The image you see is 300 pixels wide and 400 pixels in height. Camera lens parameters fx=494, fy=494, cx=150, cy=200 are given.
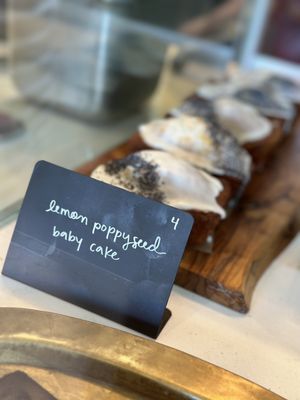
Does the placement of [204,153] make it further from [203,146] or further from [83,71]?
[83,71]

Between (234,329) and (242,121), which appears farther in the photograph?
(242,121)

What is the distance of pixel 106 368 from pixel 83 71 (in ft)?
3.29

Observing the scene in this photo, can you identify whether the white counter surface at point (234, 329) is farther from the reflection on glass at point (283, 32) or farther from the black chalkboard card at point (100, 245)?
the reflection on glass at point (283, 32)

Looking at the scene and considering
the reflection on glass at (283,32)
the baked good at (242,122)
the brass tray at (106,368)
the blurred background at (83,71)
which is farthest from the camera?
the reflection on glass at (283,32)

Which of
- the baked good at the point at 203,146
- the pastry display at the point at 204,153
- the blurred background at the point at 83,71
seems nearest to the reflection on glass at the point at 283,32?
the blurred background at the point at 83,71

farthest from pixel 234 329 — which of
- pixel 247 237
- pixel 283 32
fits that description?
pixel 283 32

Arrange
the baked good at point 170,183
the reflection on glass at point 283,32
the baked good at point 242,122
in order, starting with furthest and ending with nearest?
the reflection on glass at point 283,32
the baked good at point 242,122
the baked good at point 170,183

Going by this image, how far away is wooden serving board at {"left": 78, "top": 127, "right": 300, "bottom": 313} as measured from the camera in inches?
30.1

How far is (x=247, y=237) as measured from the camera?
894 millimetres

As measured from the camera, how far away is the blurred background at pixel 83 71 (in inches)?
51.9

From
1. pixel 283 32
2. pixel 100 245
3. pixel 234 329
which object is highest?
pixel 283 32

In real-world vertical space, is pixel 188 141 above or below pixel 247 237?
above

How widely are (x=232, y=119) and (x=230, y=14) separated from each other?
0.87 meters

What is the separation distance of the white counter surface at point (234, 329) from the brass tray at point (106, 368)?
67mm
